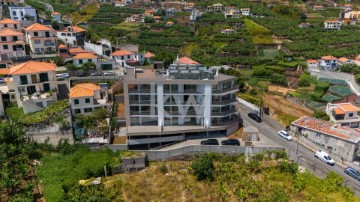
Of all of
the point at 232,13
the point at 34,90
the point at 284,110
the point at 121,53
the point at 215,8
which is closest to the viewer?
the point at 34,90

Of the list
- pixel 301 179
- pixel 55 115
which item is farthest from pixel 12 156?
pixel 301 179

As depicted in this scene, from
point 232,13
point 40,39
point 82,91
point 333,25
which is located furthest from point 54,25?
point 333,25

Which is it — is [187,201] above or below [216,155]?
below

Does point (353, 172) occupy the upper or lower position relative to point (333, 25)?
lower

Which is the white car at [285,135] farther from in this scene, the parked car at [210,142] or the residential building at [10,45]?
the residential building at [10,45]

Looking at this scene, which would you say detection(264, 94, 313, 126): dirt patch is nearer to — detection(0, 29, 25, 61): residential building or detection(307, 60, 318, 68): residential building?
detection(307, 60, 318, 68): residential building

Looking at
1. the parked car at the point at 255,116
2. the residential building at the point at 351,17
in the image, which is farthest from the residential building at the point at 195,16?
the parked car at the point at 255,116

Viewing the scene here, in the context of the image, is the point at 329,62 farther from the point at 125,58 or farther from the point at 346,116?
the point at 125,58

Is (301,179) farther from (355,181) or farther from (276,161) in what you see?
(355,181)
